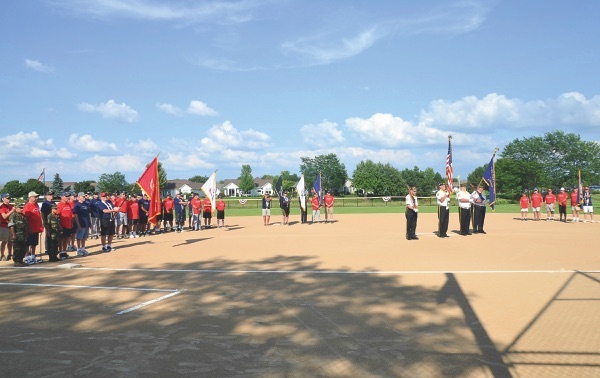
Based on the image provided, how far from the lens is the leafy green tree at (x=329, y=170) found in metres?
146

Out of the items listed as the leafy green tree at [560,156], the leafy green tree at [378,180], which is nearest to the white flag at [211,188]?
the leafy green tree at [560,156]

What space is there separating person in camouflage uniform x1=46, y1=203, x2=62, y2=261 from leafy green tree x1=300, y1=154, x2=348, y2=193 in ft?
429

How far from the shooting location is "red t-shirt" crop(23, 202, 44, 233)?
487 inches

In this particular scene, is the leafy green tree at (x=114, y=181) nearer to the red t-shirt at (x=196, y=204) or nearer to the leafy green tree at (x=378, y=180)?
the leafy green tree at (x=378, y=180)

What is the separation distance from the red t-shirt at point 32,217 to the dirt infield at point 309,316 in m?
1.07

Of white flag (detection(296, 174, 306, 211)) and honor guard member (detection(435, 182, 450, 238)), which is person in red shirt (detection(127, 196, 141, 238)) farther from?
honor guard member (detection(435, 182, 450, 238))

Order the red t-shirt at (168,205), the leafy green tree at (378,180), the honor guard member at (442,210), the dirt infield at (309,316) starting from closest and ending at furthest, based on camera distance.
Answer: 1. the dirt infield at (309,316)
2. the honor guard member at (442,210)
3. the red t-shirt at (168,205)
4. the leafy green tree at (378,180)

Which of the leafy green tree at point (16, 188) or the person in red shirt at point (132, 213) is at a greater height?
the leafy green tree at point (16, 188)

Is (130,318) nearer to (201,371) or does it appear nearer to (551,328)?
(201,371)

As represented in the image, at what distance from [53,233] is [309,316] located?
9.53 meters

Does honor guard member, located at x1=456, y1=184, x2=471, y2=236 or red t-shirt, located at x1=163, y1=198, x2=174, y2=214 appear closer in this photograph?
honor guard member, located at x1=456, y1=184, x2=471, y2=236

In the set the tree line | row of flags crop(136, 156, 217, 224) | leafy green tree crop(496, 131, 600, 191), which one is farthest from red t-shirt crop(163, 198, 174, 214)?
leafy green tree crop(496, 131, 600, 191)

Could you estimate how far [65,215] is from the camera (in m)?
13.3

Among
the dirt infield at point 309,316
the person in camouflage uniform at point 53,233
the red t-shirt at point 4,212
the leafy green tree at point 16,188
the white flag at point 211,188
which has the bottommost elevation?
the dirt infield at point 309,316
